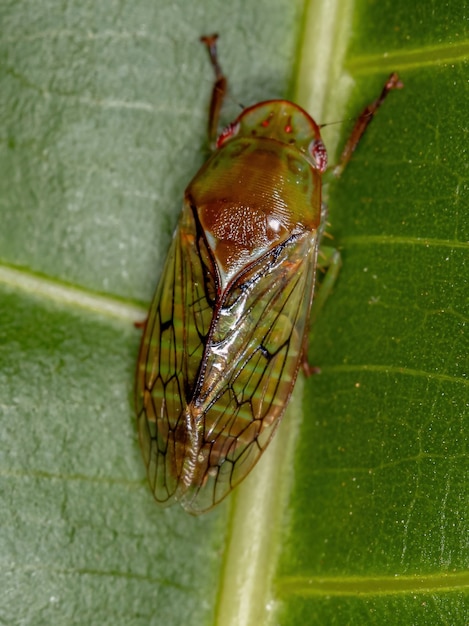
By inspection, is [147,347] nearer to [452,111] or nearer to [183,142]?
[183,142]

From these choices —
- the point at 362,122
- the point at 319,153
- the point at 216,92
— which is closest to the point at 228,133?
the point at 216,92

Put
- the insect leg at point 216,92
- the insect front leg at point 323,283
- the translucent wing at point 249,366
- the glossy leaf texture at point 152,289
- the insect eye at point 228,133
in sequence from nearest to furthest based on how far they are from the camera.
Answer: the glossy leaf texture at point 152,289, the translucent wing at point 249,366, the insect front leg at point 323,283, the insect leg at point 216,92, the insect eye at point 228,133

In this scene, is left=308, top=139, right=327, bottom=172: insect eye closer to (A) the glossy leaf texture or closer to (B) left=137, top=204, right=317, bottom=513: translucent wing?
(A) the glossy leaf texture

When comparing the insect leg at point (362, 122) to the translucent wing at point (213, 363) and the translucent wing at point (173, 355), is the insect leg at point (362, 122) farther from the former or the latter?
the translucent wing at point (173, 355)

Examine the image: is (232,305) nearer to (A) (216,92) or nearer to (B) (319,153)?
(B) (319,153)

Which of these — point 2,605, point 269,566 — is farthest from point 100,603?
point 269,566

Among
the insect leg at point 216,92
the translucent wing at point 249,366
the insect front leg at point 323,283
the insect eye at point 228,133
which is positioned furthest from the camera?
the insect eye at point 228,133

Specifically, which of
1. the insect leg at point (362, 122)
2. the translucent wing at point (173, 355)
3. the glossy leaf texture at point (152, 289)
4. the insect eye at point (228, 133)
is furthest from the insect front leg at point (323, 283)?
the insect eye at point (228, 133)

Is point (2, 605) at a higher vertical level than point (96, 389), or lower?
lower
